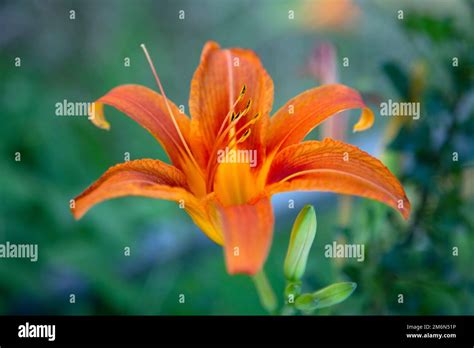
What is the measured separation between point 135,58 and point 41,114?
1.18ft

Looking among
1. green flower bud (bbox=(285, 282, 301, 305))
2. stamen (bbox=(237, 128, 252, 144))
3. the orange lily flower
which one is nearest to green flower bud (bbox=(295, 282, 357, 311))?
green flower bud (bbox=(285, 282, 301, 305))

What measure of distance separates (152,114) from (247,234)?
29 cm

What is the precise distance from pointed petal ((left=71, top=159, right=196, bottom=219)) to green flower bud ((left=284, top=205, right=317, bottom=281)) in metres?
0.17

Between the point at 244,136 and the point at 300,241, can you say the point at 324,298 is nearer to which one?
the point at 300,241

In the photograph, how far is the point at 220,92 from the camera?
97 cm

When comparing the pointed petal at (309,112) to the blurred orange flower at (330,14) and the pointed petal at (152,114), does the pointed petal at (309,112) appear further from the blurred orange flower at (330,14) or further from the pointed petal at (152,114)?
the blurred orange flower at (330,14)

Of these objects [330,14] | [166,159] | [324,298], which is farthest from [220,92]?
[330,14]

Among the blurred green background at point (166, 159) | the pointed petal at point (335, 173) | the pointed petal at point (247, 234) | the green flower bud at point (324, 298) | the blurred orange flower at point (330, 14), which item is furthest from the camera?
the blurred orange flower at point (330, 14)

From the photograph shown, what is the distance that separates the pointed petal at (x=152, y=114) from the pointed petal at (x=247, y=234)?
162 millimetres

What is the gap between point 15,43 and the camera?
1.83m

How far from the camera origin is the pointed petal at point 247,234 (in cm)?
69

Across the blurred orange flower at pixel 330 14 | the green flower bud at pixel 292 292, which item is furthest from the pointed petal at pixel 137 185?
the blurred orange flower at pixel 330 14
